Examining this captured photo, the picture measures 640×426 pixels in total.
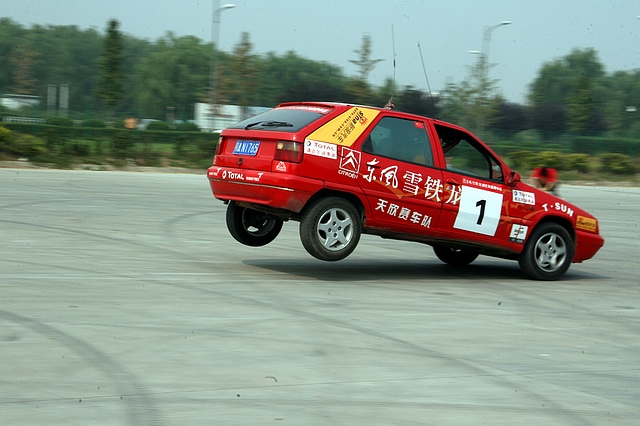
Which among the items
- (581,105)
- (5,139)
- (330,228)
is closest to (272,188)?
(330,228)

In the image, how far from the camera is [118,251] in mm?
10102

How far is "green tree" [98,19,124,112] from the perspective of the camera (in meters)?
54.8

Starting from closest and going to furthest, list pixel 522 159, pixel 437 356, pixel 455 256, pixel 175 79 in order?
pixel 437 356, pixel 455 256, pixel 522 159, pixel 175 79

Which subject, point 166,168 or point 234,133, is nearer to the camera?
point 234,133

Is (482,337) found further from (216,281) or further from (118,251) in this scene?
(118,251)

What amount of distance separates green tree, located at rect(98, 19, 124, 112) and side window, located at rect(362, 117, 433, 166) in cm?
4885

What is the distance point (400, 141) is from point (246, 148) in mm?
1668

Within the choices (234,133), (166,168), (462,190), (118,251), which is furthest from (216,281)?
(166,168)

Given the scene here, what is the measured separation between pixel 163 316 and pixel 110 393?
1.98 metres

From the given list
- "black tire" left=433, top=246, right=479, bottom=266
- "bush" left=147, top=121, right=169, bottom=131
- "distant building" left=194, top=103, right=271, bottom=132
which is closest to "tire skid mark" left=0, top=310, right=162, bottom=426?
"black tire" left=433, top=246, right=479, bottom=266

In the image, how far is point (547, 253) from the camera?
32.7 ft

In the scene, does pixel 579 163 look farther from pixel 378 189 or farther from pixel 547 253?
pixel 378 189

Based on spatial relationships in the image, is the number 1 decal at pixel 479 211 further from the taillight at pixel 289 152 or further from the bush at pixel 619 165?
the bush at pixel 619 165

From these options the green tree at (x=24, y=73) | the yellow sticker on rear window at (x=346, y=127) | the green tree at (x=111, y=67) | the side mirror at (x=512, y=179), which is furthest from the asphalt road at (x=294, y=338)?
the green tree at (x=24, y=73)
